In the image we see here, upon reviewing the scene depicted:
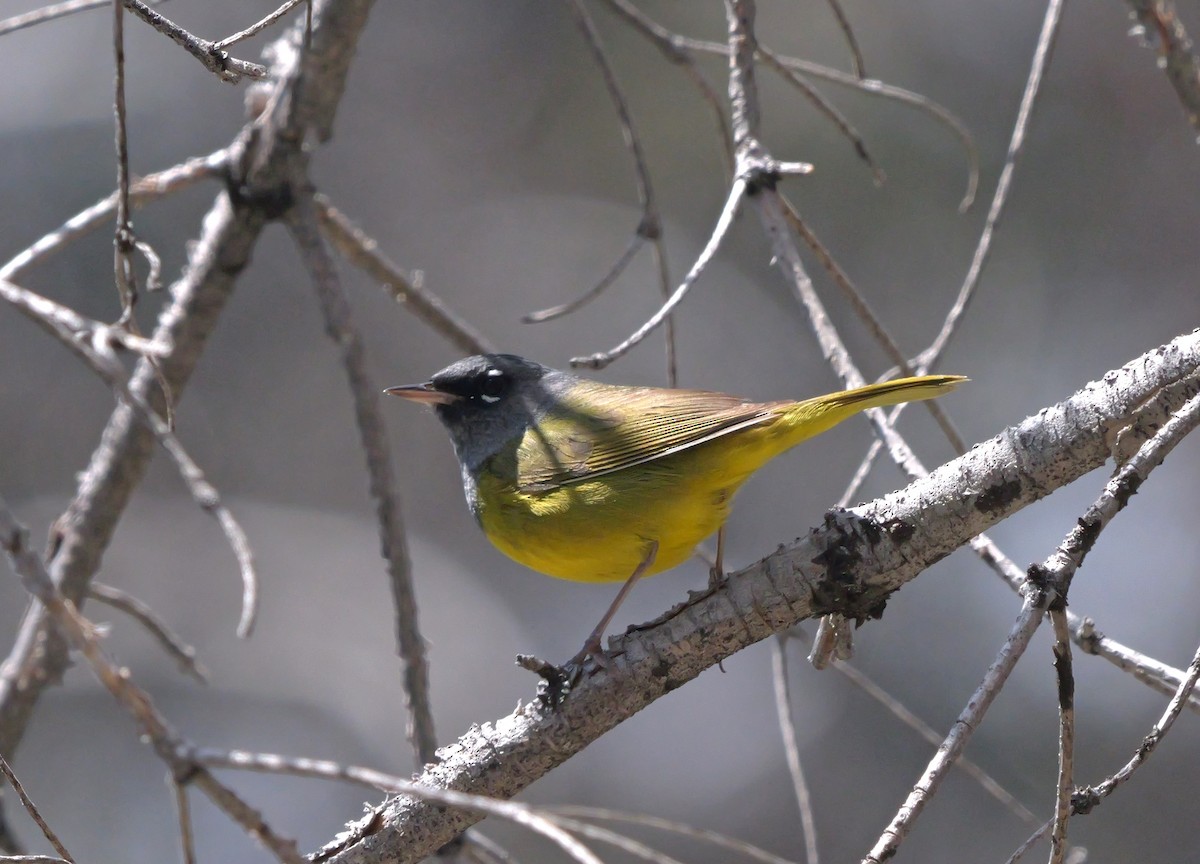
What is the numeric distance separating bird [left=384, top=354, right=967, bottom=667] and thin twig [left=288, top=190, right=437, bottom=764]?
1.56 feet

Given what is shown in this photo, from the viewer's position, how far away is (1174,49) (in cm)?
272

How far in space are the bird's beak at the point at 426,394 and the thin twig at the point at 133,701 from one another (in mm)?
2902

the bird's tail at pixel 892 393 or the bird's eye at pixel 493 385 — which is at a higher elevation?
the bird's eye at pixel 493 385

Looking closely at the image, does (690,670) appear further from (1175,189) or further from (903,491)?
(1175,189)

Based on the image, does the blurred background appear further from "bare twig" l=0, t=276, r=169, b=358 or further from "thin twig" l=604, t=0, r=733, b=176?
"bare twig" l=0, t=276, r=169, b=358

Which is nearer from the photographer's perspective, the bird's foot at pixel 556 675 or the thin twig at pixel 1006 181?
the bird's foot at pixel 556 675

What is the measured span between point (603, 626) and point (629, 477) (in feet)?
1.75

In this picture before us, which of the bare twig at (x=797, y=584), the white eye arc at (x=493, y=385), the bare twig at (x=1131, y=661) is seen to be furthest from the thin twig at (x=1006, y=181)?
the white eye arc at (x=493, y=385)

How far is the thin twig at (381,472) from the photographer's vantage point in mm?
2547

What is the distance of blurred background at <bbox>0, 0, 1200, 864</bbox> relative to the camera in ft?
29.5

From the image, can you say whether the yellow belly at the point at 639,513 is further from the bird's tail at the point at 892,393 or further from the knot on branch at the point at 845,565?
the knot on branch at the point at 845,565

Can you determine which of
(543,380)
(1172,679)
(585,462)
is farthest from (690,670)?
(543,380)

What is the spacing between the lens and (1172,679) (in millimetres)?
1973

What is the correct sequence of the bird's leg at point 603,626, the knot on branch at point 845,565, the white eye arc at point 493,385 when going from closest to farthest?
the knot on branch at point 845,565 → the bird's leg at point 603,626 → the white eye arc at point 493,385
